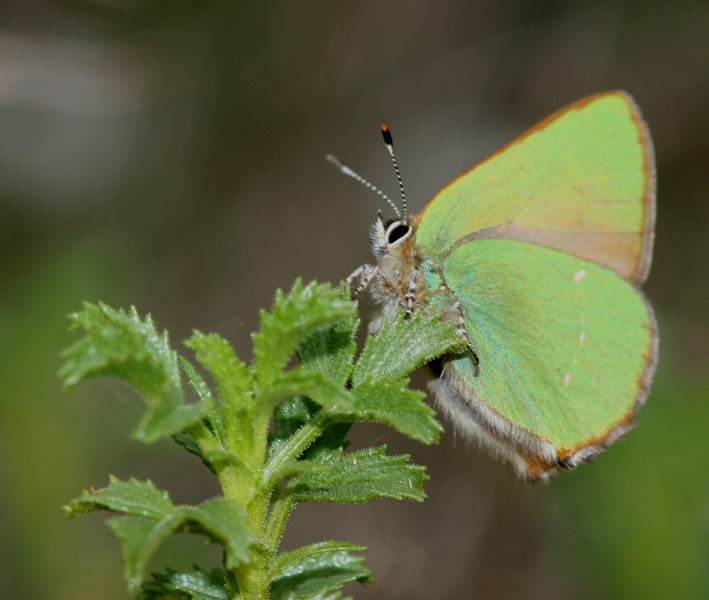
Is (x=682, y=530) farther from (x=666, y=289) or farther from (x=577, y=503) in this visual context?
(x=666, y=289)

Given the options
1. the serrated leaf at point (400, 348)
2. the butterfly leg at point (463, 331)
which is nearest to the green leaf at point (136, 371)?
the serrated leaf at point (400, 348)

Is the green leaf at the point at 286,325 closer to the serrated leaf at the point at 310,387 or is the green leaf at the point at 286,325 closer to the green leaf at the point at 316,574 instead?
the serrated leaf at the point at 310,387

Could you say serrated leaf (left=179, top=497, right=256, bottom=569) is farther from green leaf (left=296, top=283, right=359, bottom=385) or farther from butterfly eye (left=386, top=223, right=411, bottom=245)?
butterfly eye (left=386, top=223, right=411, bottom=245)

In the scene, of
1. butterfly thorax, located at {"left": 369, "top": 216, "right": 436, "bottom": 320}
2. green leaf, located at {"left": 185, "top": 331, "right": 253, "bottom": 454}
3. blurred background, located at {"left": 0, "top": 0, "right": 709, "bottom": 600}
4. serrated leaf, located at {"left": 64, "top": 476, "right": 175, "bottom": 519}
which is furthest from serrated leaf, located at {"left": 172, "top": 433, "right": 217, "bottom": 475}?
blurred background, located at {"left": 0, "top": 0, "right": 709, "bottom": 600}

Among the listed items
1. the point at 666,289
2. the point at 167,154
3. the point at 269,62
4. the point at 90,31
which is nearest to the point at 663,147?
the point at 666,289

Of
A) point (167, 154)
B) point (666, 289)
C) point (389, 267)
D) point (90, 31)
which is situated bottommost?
point (666, 289)
